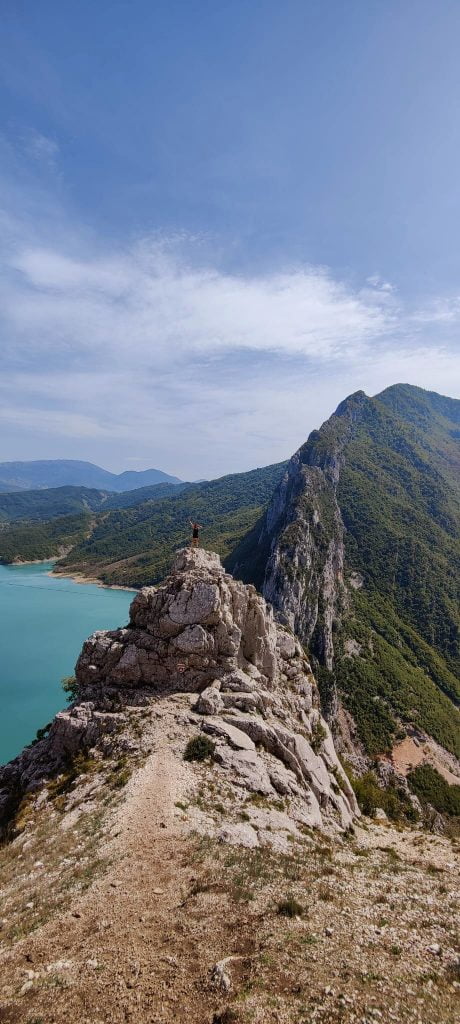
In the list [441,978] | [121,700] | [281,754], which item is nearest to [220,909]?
[441,978]

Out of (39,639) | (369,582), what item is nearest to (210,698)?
(39,639)

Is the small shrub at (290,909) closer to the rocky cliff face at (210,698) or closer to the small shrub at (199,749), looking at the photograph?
the rocky cliff face at (210,698)

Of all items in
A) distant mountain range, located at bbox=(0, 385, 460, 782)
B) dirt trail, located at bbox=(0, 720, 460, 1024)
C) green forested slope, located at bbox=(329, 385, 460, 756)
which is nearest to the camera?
dirt trail, located at bbox=(0, 720, 460, 1024)

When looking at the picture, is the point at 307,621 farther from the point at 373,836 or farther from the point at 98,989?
the point at 98,989

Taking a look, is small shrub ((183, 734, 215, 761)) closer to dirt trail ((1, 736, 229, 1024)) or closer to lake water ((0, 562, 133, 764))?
dirt trail ((1, 736, 229, 1024))

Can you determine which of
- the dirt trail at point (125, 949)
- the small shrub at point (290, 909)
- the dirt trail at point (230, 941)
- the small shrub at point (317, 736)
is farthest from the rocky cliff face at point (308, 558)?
the small shrub at point (290, 909)

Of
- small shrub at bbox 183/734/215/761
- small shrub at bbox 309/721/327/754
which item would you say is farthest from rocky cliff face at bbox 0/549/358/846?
small shrub at bbox 183/734/215/761
